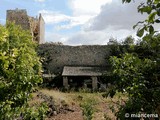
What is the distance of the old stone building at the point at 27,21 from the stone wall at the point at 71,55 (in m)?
3.43

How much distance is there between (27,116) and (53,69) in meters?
22.0

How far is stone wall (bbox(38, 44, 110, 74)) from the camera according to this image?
27.8 m

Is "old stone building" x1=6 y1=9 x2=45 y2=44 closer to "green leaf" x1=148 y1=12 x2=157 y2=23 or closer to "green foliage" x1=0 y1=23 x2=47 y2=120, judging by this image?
"green foliage" x1=0 y1=23 x2=47 y2=120

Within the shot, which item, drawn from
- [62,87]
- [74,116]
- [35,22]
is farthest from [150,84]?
[35,22]

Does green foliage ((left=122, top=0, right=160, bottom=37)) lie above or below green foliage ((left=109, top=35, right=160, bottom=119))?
above

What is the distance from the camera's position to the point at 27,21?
30.3 metres

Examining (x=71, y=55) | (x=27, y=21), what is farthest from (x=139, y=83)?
(x=27, y=21)

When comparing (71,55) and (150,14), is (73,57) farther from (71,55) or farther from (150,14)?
(150,14)

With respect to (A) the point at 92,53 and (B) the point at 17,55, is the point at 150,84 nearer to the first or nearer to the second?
(B) the point at 17,55

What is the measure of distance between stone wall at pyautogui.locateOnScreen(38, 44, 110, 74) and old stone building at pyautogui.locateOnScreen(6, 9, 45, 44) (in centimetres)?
343

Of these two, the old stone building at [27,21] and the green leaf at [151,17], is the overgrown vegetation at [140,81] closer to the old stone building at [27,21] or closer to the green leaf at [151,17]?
the green leaf at [151,17]

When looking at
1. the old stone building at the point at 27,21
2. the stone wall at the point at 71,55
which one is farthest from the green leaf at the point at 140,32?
the old stone building at the point at 27,21

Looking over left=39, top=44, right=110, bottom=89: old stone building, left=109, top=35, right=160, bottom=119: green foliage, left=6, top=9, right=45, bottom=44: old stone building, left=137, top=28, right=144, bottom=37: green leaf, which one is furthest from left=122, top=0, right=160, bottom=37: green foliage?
left=6, top=9, right=45, bottom=44: old stone building

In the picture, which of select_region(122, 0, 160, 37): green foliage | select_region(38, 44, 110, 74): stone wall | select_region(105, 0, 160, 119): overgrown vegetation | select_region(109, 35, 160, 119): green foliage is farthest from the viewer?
select_region(38, 44, 110, 74): stone wall
